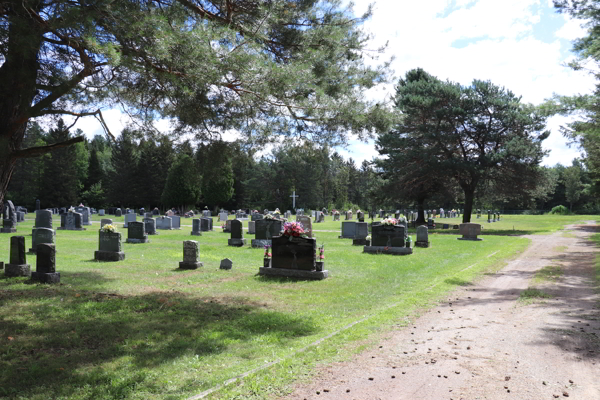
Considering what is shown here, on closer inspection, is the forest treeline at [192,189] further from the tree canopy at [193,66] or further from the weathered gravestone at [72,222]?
the tree canopy at [193,66]

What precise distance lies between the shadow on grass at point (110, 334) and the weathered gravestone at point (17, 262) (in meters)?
1.84

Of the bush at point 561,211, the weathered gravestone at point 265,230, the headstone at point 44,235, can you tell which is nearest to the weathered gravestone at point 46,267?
the headstone at point 44,235

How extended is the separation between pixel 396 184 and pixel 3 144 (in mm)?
30707

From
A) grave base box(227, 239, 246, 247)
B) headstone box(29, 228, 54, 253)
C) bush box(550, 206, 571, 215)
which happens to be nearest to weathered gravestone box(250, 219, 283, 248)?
grave base box(227, 239, 246, 247)

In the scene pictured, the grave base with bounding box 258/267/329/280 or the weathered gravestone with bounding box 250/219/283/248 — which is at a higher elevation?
the weathered gravestone with bounding box 250/219/283/248

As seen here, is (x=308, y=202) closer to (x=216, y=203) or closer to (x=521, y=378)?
(x=216, y=203)

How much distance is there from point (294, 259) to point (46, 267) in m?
5.83

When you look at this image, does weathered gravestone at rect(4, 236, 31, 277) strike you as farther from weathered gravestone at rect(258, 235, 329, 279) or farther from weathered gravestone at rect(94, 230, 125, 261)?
weathered gravestone at rect(258, 235, 329, 279)

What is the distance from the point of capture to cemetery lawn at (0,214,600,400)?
4.46 meters

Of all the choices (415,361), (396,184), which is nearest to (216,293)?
(415,361)

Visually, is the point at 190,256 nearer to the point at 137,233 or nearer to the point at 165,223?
the point at 137,233

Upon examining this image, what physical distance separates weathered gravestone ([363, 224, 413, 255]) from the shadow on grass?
365 inches

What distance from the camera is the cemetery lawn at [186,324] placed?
4457 mm

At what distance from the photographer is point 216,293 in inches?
363
